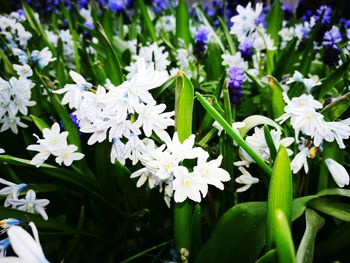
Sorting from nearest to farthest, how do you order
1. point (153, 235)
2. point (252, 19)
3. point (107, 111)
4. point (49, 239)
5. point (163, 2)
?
point (107, 111)
point (49, 239)
point (153, 235)
point (252, 19)
point (163, 2)

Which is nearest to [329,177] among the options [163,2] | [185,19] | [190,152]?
[190,152]

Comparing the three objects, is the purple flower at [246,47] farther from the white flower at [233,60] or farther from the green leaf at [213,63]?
the green leaf at [213,63]

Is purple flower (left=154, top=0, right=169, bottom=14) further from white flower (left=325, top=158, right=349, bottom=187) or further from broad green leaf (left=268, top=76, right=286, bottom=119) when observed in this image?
white flower (left=325, top=158, right=349, bottom=187)

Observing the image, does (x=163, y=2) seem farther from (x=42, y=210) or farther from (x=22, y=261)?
(x=22, y=261)

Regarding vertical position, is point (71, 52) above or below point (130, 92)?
above

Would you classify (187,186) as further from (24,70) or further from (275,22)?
(275,22)

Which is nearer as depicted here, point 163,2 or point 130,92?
point 130,92
